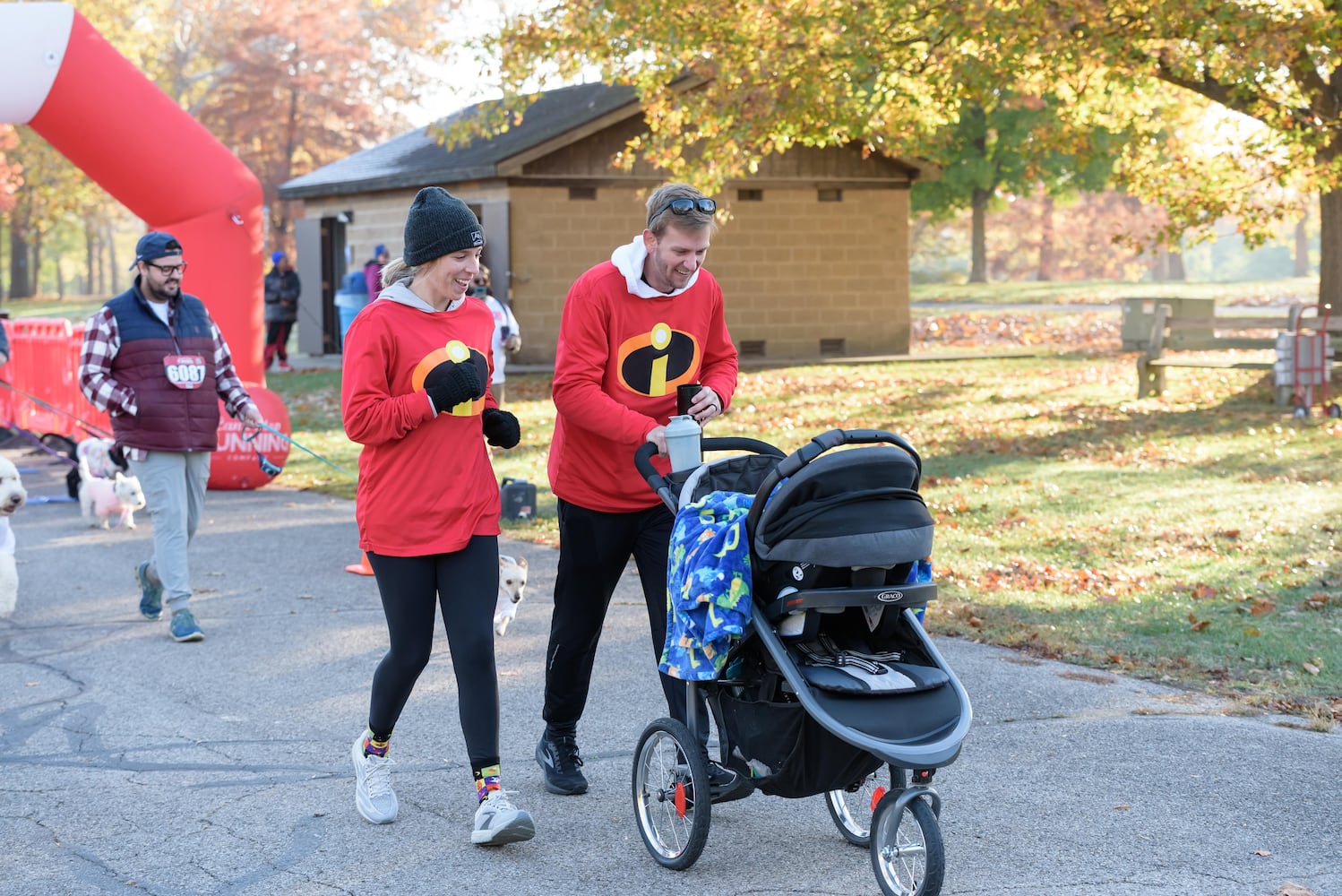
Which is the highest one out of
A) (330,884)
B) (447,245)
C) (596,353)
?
(447,245)

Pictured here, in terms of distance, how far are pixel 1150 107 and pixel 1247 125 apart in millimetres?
1603

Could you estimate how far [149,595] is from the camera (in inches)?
326

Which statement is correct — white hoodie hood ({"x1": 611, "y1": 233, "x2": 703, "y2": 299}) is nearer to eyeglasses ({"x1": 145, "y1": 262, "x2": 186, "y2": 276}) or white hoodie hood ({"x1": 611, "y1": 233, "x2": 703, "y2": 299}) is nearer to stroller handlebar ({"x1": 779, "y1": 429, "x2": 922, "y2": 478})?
stroller handlebar ({"x1": 779, "y1": 429, "x2": 922, "y2": 478})

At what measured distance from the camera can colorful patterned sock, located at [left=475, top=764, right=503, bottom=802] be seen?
482 centimetres

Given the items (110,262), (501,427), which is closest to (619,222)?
(501,427)

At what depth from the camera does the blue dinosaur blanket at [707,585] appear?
4.25m

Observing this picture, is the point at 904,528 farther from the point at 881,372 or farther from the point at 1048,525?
the point at 881,372

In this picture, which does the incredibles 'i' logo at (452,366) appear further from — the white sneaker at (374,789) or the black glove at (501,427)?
the white sneaker at (374,789)

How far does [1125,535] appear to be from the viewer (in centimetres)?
1033

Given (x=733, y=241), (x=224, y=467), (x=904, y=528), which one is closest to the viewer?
(x=904, y=528)

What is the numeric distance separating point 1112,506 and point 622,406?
24.7ft

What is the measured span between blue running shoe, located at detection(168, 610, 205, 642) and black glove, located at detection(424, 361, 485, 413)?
12.0 ft

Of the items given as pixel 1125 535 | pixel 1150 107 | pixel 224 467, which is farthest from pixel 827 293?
pixel 1125 535

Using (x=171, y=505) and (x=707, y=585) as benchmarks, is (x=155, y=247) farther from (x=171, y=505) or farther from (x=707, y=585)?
(x=707, y=585)
